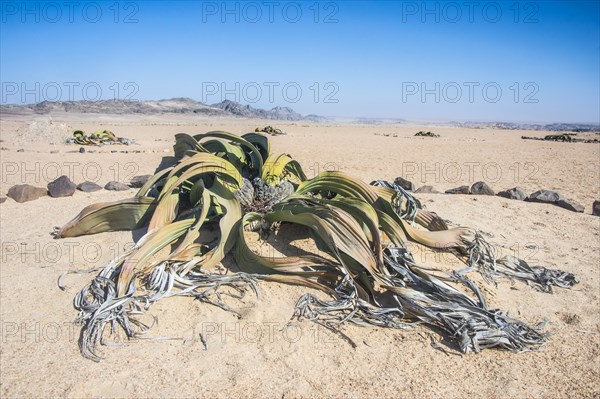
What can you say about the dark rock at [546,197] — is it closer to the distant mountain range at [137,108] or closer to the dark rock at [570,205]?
the dark rock at [570,205]

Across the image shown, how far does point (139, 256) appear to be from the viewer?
6.78 ft

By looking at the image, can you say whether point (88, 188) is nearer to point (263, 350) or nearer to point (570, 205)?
point (263, 350)

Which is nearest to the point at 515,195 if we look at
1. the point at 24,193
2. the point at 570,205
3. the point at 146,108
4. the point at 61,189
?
the point at 570,205

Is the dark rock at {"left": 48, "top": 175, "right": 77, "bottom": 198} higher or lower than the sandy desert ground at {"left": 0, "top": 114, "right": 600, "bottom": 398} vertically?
higher

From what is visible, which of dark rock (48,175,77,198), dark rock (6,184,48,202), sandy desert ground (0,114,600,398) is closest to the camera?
sandy desert ground (0,114,600,398)

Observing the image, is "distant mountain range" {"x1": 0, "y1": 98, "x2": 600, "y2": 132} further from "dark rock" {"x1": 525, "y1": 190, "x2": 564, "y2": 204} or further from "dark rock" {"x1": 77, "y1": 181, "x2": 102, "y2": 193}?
"dark rock" {"x1": 525, "y1": 190, "x2": 564, "y2": 204}

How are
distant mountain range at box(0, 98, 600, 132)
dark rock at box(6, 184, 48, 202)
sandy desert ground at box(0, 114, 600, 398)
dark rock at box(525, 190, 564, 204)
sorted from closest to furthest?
sandy desert ground at box(0, 114, 600, 398) → dark rock at box(6, 184, 48, 202) → dark rock at box(525, 190, 564, 204) → distant mountain range at box(0, 98, 600, 132)

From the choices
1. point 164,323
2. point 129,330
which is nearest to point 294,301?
point 164,323

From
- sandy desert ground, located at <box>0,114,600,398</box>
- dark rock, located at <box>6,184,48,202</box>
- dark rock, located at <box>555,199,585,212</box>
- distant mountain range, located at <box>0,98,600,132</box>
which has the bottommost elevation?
sandy desert ground, located at <box>0,114,600,398</box>

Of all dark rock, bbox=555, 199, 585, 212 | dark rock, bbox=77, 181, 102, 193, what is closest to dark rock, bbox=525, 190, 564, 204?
dark rock, bbox=555, 199, 585, 212

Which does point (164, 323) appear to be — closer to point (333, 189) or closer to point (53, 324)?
point (53, 324)

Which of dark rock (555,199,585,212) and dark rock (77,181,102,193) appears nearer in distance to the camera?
dark rock (555,199,585,212)

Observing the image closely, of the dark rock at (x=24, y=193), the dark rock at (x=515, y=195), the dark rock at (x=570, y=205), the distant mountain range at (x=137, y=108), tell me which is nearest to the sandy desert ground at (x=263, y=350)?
the dark rock at (x=24, y=193)

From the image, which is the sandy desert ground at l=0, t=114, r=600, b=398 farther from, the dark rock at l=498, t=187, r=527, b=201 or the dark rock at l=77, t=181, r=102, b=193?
the dark rock at l=498, t=187, r=527, b=201
